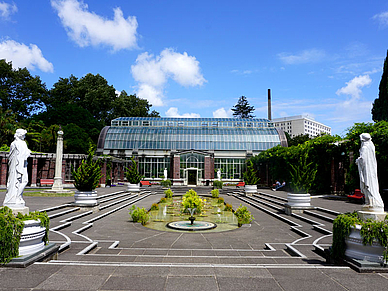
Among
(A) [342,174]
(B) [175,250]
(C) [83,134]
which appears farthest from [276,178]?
(C) [83,134]

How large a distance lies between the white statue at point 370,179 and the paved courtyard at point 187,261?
1.60 metres

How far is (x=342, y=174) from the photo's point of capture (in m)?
24.5

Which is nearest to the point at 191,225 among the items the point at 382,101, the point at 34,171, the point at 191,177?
the point at 34,171

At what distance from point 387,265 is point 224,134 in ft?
143

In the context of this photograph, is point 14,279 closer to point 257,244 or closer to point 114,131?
point 257,244

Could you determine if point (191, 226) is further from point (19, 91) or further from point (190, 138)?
point (19, 91)

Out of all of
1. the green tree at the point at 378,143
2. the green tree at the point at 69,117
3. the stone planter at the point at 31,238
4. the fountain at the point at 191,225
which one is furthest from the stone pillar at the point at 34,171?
the green tree at the point at 378,143

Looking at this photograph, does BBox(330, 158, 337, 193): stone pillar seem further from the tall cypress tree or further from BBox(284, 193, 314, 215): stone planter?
the tall cypress tree

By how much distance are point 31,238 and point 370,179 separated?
7.69 meters

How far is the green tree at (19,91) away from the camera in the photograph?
56531 mm

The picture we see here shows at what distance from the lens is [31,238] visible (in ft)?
19.2

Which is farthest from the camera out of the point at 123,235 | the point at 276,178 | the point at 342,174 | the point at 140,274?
the point at 276,178

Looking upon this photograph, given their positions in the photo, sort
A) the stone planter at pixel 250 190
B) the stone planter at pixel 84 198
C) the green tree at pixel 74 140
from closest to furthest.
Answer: the stone planter at pixel 84 198
the stone planter at pixel 250 190
the green tree at pixel 74 140

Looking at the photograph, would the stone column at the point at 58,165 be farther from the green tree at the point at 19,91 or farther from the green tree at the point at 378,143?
the green tree at the point at 19,91
